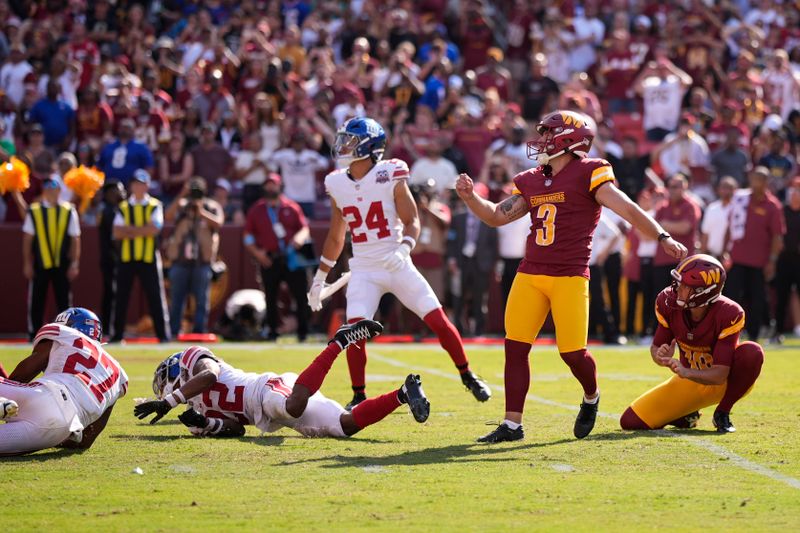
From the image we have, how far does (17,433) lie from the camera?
7.11m

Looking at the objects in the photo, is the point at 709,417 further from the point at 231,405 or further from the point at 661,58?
the point at 661,58

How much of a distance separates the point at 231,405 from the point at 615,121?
13.8m

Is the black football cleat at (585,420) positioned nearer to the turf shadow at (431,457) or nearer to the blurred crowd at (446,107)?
the turf shadow at (431,457)

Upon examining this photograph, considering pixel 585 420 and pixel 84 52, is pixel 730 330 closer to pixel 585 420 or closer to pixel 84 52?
pixel 585 420

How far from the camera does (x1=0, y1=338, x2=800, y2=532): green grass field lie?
5648 millimetres

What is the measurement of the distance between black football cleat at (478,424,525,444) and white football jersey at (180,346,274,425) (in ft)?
4.45

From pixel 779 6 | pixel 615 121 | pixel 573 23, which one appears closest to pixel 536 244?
pixel 615 121

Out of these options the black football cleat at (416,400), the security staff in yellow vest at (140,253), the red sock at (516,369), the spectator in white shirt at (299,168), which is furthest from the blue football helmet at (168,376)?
the spectator in white shirt at (299,168)

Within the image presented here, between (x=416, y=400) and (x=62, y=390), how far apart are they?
198 centimetres

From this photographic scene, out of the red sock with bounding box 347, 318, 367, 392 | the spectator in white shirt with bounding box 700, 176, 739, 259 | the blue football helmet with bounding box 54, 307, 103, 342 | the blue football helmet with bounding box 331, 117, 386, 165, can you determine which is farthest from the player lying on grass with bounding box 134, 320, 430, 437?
the spectator in white shirt with bounding box 700, 176, 739, 259

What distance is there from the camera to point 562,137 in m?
7.79

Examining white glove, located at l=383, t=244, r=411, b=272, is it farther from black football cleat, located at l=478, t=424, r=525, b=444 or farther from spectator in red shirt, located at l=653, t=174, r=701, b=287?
spectator in red shirt, located at l=653, t=174, r=701, b=287

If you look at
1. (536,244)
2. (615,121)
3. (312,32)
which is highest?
(312,32)

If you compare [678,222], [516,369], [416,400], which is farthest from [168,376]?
[678,222]
